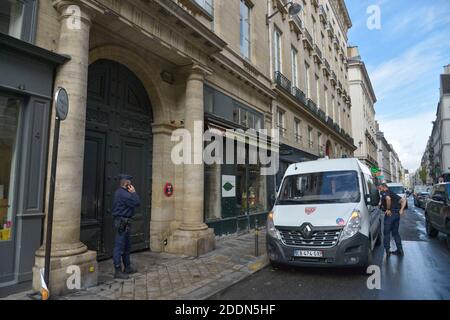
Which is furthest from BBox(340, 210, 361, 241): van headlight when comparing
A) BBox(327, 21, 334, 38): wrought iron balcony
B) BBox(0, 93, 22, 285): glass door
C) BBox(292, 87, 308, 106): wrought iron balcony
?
BBox(327, 21, 334, 38): wrought iron balcony

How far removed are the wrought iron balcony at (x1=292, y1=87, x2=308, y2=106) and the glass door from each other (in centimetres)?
1462

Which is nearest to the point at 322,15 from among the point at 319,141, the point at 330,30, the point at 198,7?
the point at 330,30

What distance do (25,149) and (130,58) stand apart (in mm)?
3638

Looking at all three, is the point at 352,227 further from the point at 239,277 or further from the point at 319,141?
the point at 319,141

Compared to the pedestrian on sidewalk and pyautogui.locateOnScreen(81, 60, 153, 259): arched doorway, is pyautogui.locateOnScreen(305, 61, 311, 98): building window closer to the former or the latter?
the pedestrian on sidewalk

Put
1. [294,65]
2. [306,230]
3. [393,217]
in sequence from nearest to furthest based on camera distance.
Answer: [306,230], [393,217], [294,65]

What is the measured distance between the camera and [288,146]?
1616 centimetres

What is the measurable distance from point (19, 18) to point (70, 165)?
260cm

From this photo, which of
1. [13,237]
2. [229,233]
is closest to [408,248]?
[229,233]

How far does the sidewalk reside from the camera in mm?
4965

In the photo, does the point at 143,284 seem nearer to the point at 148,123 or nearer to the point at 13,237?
the point at 13,237

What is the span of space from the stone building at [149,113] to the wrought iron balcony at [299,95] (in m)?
1.56

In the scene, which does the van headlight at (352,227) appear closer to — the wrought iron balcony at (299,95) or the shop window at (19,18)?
the shop window at (19,18)

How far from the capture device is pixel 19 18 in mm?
5301
